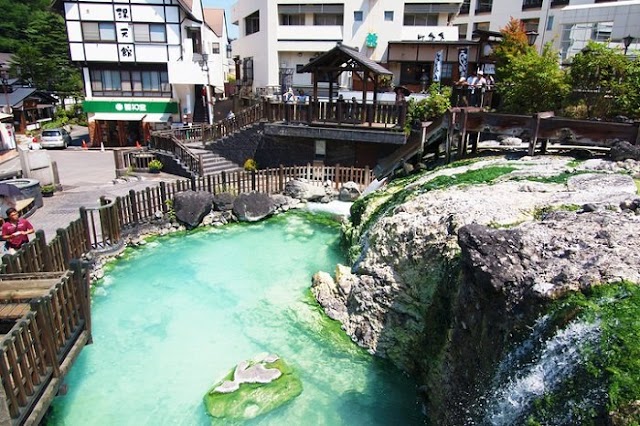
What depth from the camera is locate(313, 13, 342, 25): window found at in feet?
116

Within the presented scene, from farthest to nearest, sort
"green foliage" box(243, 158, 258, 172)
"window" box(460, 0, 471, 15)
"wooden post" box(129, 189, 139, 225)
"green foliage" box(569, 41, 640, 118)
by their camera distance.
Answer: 1. "window" box(460, 0, 471, 15)
2. "green foliage" box(243, 158, 258, 172)
3. "wooden post" box(129, 189, 139, 225)
4. "green foliage" box(569, 41, 640, 118)

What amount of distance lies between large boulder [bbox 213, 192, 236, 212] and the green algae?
13.5 metres

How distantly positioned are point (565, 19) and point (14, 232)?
31.6m

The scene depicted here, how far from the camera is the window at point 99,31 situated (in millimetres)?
29078

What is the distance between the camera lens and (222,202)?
16.9 metres

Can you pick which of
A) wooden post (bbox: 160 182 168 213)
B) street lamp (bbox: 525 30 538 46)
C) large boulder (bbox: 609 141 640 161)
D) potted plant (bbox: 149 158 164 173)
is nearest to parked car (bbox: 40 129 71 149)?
potted plant (bbox: 149 158 164 173)

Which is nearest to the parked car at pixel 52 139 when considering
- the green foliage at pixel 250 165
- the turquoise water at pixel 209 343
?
the green foliage at pixel 250 165

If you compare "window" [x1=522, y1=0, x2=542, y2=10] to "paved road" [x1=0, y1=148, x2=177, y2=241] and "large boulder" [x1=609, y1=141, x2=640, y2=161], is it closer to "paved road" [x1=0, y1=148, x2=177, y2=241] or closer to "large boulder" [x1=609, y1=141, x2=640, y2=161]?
"large boulder" [x1=609, y1=141, x2=640, y2=161]

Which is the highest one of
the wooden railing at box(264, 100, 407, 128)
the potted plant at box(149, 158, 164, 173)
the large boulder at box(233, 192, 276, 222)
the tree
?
the tree

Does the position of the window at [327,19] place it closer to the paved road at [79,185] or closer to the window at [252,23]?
the window at [252,23]

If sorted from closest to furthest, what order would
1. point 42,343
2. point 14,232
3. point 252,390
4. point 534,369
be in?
point 534,369 → point 42,343 → point 252,390 → point 14,232

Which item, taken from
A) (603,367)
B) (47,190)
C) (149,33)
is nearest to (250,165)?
(47,190)

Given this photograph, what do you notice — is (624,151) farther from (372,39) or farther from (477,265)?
(372,39)

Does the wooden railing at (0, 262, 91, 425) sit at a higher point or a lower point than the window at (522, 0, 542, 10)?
lower
